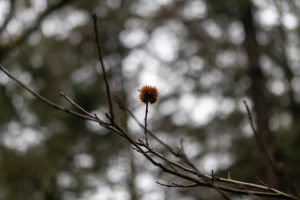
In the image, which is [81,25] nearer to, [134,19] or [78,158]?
[134,19]

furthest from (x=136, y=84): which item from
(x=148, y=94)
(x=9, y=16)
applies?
(x=148, y=94)

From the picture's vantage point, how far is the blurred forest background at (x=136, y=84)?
29.5 feet

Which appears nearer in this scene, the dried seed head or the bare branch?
the dried seed head

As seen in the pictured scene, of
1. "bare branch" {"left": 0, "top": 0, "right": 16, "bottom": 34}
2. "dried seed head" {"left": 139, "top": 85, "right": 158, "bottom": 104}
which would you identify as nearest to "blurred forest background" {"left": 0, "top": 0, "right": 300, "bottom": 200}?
"bare branch" {"left": 0, "top": 0, "right": 16, "bottom": 34}

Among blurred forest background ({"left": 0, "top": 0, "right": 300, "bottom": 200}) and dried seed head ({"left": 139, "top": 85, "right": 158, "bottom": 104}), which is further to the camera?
blurred forest background ({"left": 0, "top": 0, "right": 300, "bottom": 200})

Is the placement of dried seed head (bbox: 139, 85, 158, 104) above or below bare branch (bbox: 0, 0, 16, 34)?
below

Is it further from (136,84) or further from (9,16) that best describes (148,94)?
(136,84)

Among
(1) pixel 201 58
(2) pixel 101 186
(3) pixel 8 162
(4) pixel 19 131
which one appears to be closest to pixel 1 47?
(3) pixel 8 162

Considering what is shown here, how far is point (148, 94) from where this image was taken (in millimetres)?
2143

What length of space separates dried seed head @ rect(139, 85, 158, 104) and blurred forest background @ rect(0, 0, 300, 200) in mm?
6092

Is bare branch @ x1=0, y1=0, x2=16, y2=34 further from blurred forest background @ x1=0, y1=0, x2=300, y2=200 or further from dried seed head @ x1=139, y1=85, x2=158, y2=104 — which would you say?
dried seed head @ x1=139, y1=85, x2=158, y2=104

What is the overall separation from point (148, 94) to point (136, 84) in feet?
32.9

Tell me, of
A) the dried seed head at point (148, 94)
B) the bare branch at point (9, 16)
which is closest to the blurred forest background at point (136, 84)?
the bare branch at point (9, 16)

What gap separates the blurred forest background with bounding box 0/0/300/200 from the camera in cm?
899
